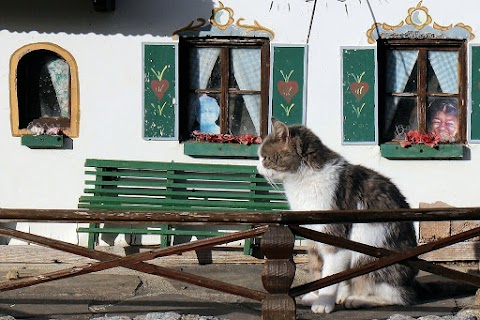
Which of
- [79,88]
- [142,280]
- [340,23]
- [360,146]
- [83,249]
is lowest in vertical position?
[142,280]

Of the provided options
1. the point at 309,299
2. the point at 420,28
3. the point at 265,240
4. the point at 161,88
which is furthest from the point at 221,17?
the point at 265,240

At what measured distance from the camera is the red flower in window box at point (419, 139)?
8.86 m

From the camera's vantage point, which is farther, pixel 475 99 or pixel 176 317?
pixel 475 99

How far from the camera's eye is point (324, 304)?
658 cm

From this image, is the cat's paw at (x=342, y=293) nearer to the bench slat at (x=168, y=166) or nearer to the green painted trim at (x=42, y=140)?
the bench slat at (x=168, y=166)

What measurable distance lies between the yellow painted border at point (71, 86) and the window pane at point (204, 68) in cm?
112

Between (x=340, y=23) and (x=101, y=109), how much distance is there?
7.99ft

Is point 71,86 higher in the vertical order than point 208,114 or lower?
higher

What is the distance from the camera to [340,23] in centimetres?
891

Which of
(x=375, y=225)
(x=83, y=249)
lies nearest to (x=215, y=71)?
(x=375, y=225)

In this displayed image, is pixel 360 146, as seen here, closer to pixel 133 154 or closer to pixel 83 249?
pixel 133 154

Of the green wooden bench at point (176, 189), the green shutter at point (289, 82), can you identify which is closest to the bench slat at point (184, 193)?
the green wooden bench at point (176, 189)

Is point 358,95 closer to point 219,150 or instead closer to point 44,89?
point 219,150

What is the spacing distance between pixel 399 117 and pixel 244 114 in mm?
1527
